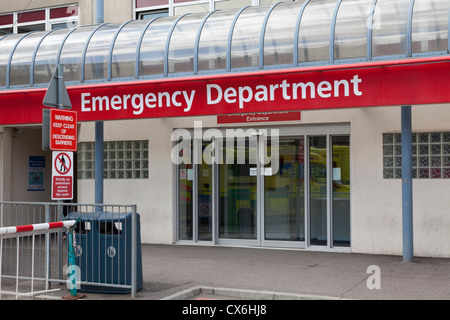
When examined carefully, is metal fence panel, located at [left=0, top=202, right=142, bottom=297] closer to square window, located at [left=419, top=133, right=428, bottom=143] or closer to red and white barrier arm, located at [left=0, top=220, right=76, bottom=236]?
red and white barrier arm, located at [left=0, top=220, right=76, bottom=236]

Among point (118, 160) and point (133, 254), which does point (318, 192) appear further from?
point (133, 254)

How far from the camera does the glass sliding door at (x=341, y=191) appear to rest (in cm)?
1191

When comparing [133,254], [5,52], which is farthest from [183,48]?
[133,254]

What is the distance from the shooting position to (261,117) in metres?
12.4

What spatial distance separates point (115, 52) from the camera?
38.5ft

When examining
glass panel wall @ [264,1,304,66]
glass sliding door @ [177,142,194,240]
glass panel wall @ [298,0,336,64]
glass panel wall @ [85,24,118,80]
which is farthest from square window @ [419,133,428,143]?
glass panel wall @ [85,24,118,80]

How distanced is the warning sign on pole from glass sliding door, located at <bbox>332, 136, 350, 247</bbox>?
5.74 meters

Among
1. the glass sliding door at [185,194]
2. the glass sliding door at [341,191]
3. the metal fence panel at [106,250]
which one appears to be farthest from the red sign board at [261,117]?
the metal fence panel at [106,250]

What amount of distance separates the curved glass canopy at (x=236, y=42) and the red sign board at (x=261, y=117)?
5.84ft

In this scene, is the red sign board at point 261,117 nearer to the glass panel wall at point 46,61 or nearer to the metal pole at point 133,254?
the glass panel wall at point 46,61

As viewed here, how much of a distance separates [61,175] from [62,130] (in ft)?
2.05

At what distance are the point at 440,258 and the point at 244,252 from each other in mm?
3692

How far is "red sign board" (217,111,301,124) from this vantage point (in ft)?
39.7

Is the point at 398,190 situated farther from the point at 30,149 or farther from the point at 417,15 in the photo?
the point at 30,149
